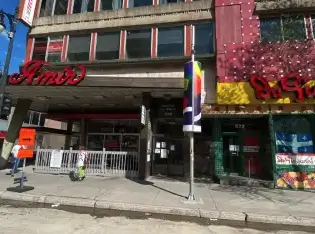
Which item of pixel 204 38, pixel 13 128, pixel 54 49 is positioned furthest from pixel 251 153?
pixel 13 128

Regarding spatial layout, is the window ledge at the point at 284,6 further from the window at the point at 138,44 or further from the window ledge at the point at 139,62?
the window at the point at 138,44

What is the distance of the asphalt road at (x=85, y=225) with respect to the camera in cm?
566

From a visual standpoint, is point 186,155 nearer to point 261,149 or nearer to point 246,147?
point 246,147

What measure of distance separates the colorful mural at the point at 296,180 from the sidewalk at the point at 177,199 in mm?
603

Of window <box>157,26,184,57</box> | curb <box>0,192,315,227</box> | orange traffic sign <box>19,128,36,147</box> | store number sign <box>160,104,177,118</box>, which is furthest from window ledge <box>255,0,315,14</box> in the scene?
orange traffic sign <box>19,128,36,147</box>

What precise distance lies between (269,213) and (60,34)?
50.3 ft

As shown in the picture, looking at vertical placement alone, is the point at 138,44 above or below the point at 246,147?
above

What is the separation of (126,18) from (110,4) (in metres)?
1.78

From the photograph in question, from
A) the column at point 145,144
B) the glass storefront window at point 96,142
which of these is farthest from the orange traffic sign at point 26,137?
the glass storefront window at point 96,142

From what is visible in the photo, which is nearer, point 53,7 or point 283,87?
point 283,87

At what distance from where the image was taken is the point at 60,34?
16.6m

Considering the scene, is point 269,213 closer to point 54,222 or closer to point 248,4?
point 54,222

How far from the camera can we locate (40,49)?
16.8m

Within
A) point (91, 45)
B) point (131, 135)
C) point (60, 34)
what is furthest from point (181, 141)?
point (60, 34)
